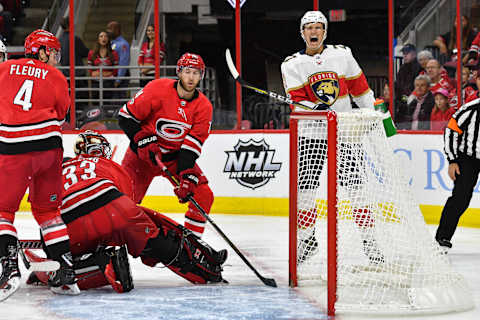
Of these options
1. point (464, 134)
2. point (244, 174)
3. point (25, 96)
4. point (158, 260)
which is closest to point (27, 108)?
point (25, 96)

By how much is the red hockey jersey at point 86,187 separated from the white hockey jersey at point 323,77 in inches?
39.4

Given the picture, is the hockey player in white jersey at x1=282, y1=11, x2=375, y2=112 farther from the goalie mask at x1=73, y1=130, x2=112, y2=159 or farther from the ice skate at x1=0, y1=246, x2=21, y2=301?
the ice skate at x1=0, y1=246, x2=21, y2=301

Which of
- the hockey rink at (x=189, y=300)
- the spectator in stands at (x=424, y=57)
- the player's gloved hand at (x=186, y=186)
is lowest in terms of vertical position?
the hockey rink at (x=189, y=300)

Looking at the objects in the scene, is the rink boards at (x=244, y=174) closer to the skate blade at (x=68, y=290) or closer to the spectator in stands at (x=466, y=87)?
the spectator in stands at (x=466, y=87)

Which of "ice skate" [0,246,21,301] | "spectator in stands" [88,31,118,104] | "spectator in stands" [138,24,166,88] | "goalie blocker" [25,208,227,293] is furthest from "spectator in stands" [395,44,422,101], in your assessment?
"ice skate" [0,246,21,301]

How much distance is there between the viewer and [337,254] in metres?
3.00

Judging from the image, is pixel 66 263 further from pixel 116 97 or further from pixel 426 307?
pixel 116 97

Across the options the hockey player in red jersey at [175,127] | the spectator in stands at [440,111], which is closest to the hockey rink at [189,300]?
the hockey player in red jersey at [175,127]

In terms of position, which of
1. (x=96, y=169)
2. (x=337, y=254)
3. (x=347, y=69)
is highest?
(x=347, y=69)

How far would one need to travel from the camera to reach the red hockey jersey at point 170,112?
4238mm

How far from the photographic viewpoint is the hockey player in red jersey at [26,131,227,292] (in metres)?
3.36

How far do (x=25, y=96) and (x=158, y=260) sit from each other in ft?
2.88

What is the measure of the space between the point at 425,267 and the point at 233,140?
143 inches

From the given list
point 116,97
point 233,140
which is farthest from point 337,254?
point 116,97
